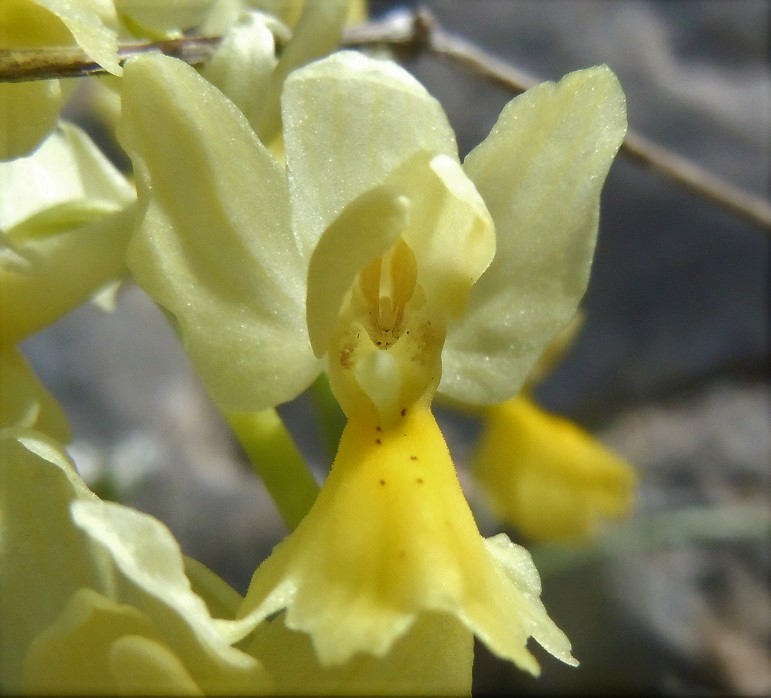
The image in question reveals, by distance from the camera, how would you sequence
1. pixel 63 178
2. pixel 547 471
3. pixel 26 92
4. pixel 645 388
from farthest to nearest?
pixel 645 388, pixel 547 471, pixel 63 178, pixel 26 92

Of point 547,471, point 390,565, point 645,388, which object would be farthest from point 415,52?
point 645,388

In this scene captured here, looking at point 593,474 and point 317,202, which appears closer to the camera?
point 317,202

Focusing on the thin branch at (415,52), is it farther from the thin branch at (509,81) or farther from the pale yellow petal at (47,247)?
the pale yellow petal at (47,247)

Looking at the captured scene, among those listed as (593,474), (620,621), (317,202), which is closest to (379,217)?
(317,202)

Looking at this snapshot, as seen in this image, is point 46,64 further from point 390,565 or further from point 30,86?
point 390,565

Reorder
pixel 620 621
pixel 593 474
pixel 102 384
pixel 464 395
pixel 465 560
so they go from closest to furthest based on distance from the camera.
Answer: pixel 465 560 → pixel 464 395 → pixel 593 474 → pixel 620 621 → pixel 102 384

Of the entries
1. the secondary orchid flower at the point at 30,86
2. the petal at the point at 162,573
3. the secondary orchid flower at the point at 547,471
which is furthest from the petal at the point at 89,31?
the secondary orchid flower at the point at 547,471

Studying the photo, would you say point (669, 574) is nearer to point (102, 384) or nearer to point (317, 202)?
point (102, 384)

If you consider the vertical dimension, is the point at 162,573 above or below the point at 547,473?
above
